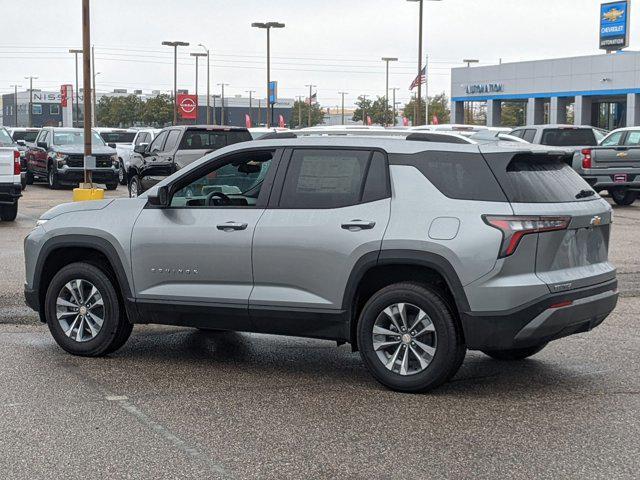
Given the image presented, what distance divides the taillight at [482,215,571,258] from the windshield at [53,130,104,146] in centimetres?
2674

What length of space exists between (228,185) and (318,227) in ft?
3.35

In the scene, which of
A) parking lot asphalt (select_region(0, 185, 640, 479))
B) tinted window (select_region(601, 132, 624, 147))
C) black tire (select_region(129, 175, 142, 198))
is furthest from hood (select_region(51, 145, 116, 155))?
parking lot asphalt (select_region(0, 185, 640, 479))

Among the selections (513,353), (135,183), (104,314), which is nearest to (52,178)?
(135,183)

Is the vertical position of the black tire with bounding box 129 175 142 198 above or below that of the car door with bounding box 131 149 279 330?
below

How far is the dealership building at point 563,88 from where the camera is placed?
198 ft

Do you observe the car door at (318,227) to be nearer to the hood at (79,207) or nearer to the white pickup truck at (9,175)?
the hood at (79,207)

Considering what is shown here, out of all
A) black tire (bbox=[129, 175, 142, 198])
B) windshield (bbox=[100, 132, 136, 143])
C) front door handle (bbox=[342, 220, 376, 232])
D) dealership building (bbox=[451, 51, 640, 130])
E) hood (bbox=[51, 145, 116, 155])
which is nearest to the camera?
front door handle (bbox=[342, 220, 376, 232])

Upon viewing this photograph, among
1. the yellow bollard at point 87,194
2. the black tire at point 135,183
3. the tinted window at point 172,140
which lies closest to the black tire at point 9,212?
the tinted window at point 172,140

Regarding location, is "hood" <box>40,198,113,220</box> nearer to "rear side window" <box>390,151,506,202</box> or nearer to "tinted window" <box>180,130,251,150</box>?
"rear side window" <box>390,151,506,202</box>

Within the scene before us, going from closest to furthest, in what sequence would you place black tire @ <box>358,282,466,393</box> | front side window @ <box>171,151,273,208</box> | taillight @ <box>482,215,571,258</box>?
taillight @ <box>482,215,571,258</box> < black tire @ <box>358,282,466,393</box> < front side window @ <box>171,151,273,208</box>

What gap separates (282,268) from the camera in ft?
24.1

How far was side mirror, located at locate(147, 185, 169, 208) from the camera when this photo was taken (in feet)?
25.6

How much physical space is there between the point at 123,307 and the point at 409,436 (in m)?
3.01

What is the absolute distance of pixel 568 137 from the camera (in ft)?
86.5
